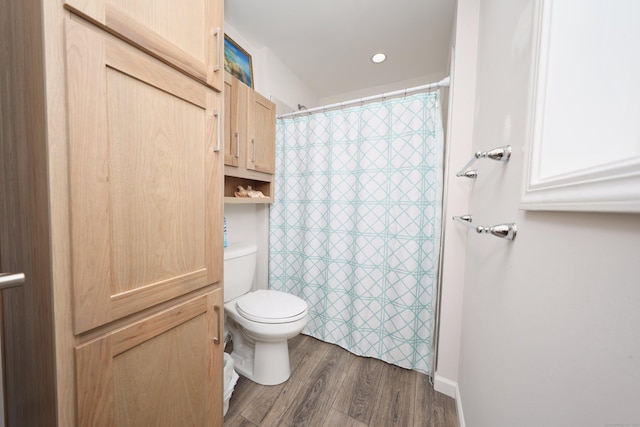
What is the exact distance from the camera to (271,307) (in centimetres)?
133

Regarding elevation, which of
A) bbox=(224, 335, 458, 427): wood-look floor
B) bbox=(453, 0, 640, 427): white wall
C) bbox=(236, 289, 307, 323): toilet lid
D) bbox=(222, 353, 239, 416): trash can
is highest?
bbox=(453, 0, 640, 427): white wall

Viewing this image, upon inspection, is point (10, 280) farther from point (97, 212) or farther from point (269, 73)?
point (269, 73)

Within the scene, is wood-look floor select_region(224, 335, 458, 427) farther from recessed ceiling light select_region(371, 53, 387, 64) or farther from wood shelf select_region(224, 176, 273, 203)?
recessed ceiling light select_region(371, 53, 387, 64)

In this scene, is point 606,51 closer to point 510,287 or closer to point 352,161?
point 510,287

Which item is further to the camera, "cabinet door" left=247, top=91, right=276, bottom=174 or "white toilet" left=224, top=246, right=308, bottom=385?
"cabinet door" left=247, top=91, right=276, bottom=174

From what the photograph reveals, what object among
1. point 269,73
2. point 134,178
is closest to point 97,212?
point 134,178

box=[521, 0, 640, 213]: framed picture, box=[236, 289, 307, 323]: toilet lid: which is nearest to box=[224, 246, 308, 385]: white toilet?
box=[236, 289, 307, 323]: toilet lid

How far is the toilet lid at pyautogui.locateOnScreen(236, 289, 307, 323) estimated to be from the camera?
1.25 metres

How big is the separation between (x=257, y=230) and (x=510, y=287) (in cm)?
169

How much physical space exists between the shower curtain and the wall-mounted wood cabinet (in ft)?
0.47

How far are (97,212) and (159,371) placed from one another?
0.52 metres

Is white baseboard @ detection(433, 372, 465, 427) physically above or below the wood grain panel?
below

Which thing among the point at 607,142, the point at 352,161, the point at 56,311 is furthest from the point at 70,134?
the point at 352,161

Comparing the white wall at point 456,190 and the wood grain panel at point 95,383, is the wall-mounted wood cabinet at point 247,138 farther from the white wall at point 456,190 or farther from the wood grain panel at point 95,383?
the white wall at point 456,190
